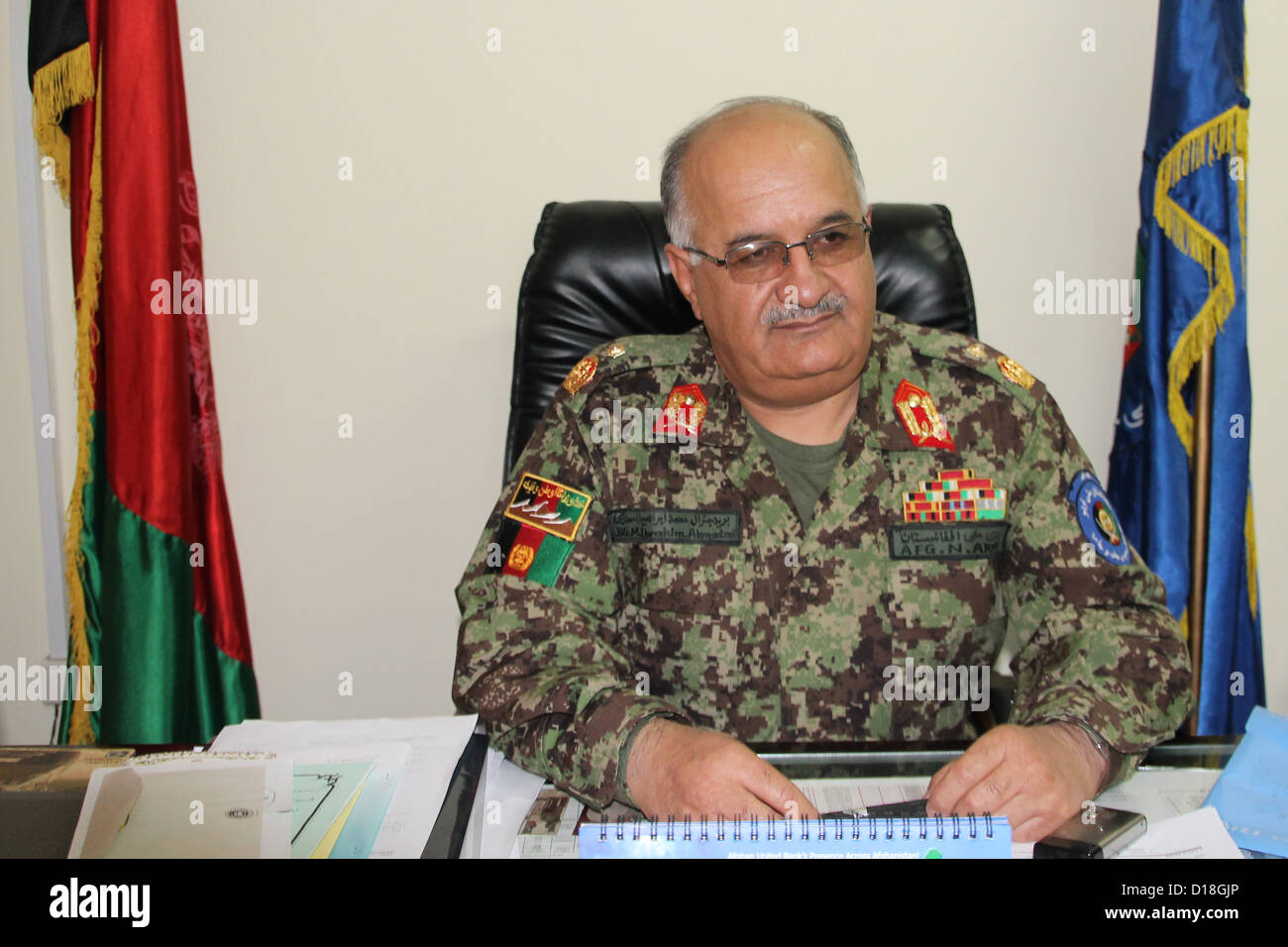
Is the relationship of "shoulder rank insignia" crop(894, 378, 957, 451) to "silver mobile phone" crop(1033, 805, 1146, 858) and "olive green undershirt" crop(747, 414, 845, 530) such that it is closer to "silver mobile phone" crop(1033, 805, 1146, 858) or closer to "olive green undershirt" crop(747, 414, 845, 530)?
"olive green undershirt" crop(747, 414, 845, 530)

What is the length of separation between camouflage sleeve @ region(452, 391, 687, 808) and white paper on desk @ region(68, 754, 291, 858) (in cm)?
35

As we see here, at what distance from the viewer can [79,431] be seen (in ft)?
5.99

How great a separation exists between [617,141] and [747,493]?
1.03 meters

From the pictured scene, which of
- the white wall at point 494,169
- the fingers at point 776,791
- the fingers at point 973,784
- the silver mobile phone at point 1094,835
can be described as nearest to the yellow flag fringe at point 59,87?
the white wall at point 494,169

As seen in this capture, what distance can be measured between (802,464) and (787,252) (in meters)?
0.30

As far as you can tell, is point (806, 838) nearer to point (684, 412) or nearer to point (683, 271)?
point (684, 412)

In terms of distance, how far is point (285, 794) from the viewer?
0.74 m

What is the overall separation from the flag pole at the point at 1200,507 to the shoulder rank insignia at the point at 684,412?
1.03m

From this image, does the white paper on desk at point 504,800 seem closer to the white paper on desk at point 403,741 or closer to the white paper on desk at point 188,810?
the white paper on desk at point 403,741

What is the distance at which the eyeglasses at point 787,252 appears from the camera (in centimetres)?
131

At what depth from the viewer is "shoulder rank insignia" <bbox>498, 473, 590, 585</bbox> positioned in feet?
4.19

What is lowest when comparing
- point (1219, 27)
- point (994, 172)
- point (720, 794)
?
point (720, 794)

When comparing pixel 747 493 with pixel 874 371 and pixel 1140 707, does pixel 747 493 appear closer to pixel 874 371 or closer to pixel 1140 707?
pixel 874 371
